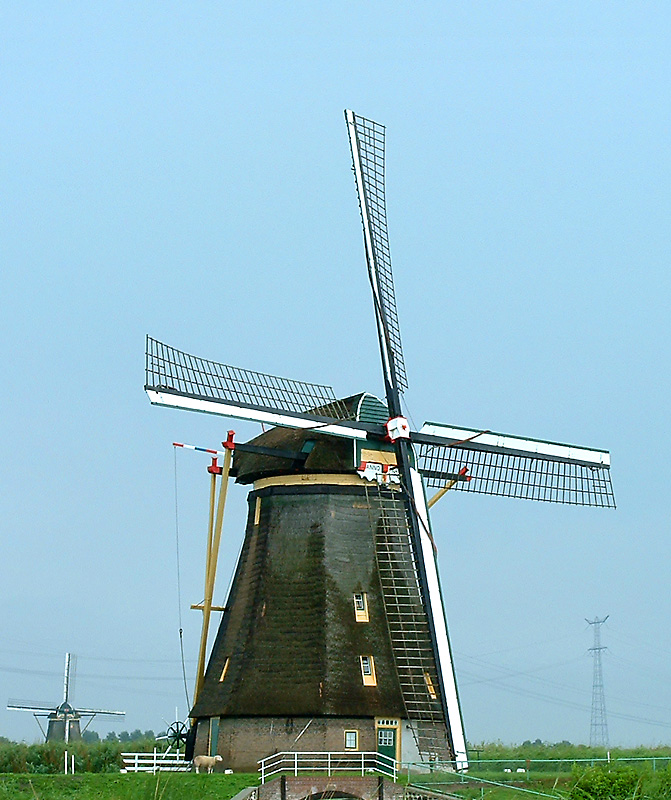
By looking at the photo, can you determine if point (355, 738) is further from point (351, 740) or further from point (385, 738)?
point (385, 738)

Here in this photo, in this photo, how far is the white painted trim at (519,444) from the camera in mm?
26703

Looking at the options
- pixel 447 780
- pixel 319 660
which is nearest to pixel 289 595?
pixel 319 660

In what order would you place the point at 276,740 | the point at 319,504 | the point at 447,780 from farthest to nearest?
1. the point at 319,504
2. the point at 276,740
3. the point at 447,780

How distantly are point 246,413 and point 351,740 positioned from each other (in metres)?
6.65

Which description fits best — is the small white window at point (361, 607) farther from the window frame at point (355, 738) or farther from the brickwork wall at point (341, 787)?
the brickwork wall at point (341, 787)

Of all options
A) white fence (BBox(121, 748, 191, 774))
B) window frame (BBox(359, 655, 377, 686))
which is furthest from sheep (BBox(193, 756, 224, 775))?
window frame (BBox(359, 655, 377, 686))

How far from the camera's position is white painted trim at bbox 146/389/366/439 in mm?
24578

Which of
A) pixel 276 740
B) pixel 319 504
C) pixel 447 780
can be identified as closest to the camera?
pixel 447 780

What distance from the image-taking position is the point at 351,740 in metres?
24.1

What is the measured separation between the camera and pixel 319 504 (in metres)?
25.8

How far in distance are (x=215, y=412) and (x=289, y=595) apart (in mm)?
3938

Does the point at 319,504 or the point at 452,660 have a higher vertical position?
the point at 319,504

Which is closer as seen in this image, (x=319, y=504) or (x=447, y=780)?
(x=447, y=780)

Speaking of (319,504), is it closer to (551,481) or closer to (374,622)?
(374,622)
